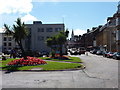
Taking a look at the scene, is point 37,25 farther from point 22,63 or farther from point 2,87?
point 2,87

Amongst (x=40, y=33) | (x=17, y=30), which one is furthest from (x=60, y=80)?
(x=40, y=33)

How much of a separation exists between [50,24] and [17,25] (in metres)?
44.7

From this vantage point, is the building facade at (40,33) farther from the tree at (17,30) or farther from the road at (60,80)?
the road at (60,80)

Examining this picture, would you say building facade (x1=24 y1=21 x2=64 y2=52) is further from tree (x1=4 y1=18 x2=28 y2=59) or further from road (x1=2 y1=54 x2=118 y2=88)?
road (x1=2 y1=54 x2=118 y2=88)

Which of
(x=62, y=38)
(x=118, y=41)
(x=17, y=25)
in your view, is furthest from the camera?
(x=118, y=41)

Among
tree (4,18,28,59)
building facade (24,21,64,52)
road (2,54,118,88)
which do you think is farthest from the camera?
building facade (24,21,64,52)

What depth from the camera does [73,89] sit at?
26.6ft

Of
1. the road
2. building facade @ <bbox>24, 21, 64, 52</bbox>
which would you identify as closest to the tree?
the road

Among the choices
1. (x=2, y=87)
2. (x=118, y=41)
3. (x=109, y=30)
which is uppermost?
(x=109, y=30)

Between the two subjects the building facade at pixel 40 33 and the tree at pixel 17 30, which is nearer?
the tree at pixel 17 30

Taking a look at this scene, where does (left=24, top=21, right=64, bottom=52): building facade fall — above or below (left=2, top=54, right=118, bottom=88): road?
above

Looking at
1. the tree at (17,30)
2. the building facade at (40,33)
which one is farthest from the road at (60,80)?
the building facade at (40,33)

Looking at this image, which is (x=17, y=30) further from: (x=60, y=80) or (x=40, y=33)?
(x=40, y=33)

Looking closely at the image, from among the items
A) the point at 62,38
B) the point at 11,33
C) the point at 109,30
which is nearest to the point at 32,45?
the point at 109,30
